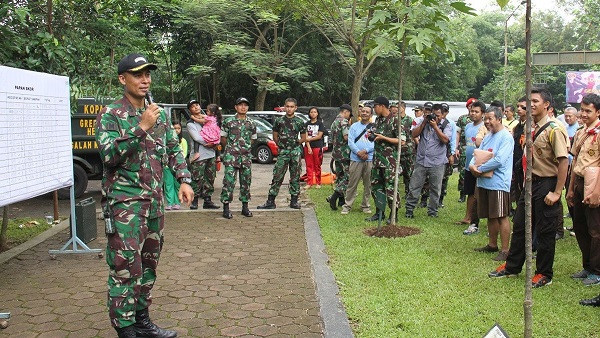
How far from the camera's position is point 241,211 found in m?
8.95

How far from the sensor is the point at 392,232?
7.10 m

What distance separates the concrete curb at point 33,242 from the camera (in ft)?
20.5

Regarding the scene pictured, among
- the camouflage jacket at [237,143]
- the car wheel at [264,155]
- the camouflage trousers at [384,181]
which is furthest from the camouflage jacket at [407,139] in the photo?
the car wheel at [264,155]

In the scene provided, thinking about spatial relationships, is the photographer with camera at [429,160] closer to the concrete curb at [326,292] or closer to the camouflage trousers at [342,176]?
the camouflage trousers at [342,176]

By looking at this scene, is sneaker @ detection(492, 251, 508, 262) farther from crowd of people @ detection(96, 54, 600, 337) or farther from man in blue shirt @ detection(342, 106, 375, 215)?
man in blue shirt @ detection(342, 106, 375, 215)

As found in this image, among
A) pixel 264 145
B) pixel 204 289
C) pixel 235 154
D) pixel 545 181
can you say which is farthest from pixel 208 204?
pixel 264 145

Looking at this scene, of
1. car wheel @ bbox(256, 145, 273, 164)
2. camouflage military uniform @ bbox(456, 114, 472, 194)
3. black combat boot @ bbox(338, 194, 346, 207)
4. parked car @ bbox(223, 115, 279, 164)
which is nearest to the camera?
black combat boot @ bbox(338, 194, 346, 207)

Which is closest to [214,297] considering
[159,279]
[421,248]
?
[159,279]

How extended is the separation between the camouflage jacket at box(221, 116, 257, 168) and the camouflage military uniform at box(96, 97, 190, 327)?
4.59 metres

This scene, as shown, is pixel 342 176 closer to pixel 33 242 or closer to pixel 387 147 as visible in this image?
pixel 387 147

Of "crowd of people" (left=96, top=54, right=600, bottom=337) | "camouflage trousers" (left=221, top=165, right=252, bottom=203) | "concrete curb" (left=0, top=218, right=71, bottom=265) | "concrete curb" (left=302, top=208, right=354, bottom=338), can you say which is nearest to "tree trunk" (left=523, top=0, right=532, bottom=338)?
"crowd of people" (left=96, top=54, right=600, bottom=337)

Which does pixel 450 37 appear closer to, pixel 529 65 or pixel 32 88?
pixel 529 65

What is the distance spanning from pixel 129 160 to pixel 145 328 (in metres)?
1.22

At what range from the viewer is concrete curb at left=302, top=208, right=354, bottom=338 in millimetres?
4094
